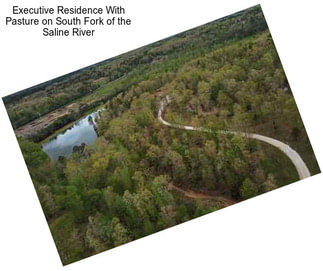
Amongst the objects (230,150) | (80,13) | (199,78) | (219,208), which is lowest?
(219,208)

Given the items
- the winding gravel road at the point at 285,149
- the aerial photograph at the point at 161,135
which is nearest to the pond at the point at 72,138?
the aerial photograph at the point at 161,135

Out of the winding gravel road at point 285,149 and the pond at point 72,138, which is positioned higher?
the pond at point 72,138

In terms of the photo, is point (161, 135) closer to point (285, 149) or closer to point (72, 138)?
point (72, 138)

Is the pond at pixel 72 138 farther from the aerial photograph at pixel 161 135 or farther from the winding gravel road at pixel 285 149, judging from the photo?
the winding gravel road at pixel 285 149

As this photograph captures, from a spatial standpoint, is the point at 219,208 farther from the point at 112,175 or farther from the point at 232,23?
the point at 232,23

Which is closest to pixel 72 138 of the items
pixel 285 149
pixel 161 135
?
pixel 161 135

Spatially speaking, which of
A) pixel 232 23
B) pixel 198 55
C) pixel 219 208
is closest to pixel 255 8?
pixel 232 23

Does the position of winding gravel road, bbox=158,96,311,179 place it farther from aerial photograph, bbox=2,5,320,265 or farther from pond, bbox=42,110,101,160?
pond, bbox=42,110,101,160

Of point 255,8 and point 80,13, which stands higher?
point 80,13
